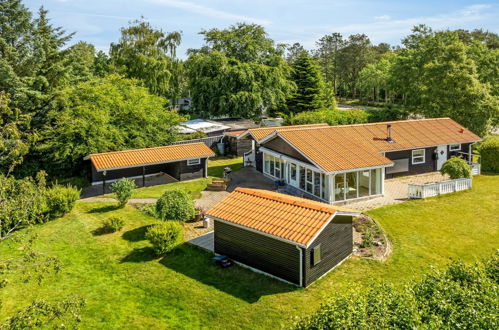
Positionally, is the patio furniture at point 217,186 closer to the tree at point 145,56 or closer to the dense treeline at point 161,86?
the dense treeline at point 161,86

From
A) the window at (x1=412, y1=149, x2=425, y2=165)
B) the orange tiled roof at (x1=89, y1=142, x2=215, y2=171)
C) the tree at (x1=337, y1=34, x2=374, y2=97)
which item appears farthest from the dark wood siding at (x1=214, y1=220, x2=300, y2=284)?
the tree at (x1=337, y1=34, x2=374, y2=97)

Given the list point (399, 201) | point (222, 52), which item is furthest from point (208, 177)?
point (222, 52)

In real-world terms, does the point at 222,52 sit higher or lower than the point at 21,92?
higher

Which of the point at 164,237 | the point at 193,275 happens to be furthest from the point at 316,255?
the point at 164,237

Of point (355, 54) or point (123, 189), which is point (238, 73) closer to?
point (123, 189)

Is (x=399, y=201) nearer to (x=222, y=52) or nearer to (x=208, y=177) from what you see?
(x=208, y=177)
